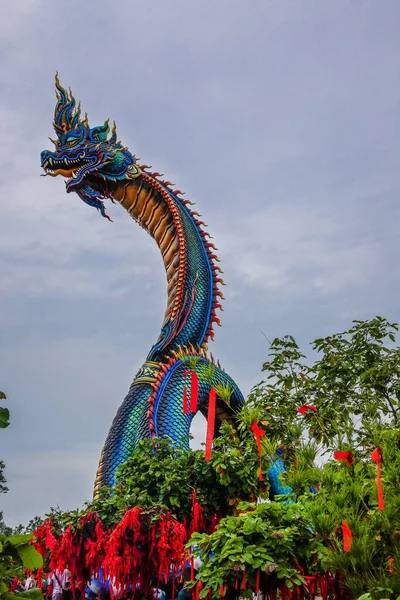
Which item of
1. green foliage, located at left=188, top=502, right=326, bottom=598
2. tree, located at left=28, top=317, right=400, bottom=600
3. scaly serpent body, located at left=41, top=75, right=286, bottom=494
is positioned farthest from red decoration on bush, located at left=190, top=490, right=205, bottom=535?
scaly serpent body, located at left=41, top=75, right=286, bottom=494

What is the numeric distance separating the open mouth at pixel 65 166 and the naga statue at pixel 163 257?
0.02 metres

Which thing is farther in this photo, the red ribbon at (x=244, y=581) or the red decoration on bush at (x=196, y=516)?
the red decoration on bush at (x=196, y=516)

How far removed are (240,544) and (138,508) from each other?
2.19 meters

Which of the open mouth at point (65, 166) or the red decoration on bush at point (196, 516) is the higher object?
the open mouth at point (65, 166)

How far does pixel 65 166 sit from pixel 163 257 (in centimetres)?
289

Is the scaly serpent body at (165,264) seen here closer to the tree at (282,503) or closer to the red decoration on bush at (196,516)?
the tree at (282,503)

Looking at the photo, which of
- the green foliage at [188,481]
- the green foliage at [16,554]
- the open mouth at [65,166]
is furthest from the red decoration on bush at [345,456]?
the open mouth at [65,166]

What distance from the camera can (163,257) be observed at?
15.0m

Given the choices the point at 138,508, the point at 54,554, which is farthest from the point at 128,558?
the point at 54,554

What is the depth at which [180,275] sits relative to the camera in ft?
47.1

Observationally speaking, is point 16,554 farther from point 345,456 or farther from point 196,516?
point 196,516

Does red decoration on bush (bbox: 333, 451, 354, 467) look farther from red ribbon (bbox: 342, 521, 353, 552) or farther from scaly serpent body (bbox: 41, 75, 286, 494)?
scaly serpent body (bbox: 41, 75, 286, 494)

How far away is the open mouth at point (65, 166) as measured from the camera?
15.1 metres

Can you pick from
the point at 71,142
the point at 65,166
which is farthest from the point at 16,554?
the point at 71,142
